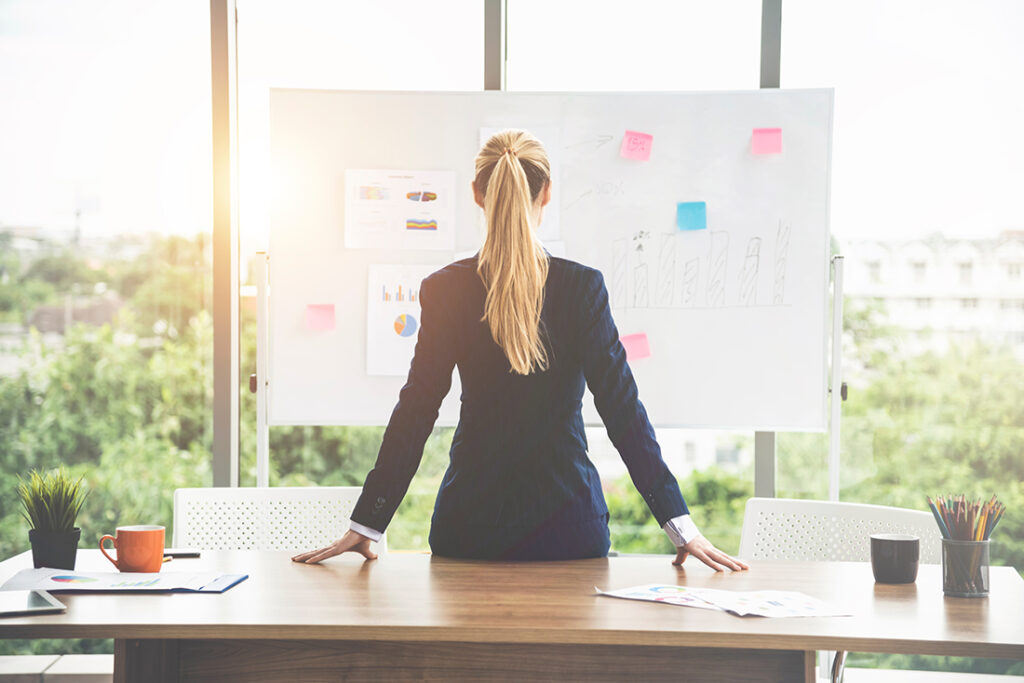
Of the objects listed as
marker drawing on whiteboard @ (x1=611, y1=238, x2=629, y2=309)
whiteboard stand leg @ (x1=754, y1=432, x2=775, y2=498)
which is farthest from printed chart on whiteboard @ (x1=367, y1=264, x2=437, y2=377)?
whiteboard stand leg @ (x1=754, y1=432, x2=775, y2=498)

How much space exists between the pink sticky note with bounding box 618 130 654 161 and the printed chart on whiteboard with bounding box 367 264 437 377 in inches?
27.9

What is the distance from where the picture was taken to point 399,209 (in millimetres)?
3086

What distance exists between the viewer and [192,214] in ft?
11.0

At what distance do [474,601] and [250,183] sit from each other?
2240mm

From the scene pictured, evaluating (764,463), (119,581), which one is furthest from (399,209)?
(119,581)

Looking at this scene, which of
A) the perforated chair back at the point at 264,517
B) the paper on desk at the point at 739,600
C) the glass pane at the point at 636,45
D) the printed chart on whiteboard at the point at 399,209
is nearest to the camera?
the paper on desk at the point at 739,600

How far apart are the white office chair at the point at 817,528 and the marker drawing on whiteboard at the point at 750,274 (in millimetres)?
793

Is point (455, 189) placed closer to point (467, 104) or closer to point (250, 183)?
point (467, 104)

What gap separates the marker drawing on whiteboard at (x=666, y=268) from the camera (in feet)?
9.93

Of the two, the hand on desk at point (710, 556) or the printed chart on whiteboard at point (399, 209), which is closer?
the hand on desk at point (710, 556)

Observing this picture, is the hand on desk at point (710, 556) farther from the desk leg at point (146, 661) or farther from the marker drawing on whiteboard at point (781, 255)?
the marker drawing on whiteboard at point (781, 255)

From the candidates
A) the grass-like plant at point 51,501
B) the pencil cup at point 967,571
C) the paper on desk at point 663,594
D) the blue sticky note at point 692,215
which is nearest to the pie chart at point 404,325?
the blue sticky note at point 692,215

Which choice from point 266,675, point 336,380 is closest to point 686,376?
point 336,380

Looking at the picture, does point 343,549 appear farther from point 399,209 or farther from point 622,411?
point 399,209
